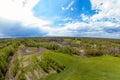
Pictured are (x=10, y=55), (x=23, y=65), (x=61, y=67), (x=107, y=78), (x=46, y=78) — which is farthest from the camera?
(x=10, y=55)

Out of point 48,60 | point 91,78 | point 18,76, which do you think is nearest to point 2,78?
point 18,76

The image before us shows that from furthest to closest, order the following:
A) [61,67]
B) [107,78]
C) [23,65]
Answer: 1. [61,67]
2. [23,65]
3. [107,78]

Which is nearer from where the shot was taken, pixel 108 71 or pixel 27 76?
pixel 27 76

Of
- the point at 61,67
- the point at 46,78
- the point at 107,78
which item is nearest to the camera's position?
the point at 107,78

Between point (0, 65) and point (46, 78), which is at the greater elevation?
point (0, 65)

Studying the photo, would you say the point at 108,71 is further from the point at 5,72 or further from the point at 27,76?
the point at 5,72

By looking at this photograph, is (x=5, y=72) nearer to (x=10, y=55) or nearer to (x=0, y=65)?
(x=0, y=65)

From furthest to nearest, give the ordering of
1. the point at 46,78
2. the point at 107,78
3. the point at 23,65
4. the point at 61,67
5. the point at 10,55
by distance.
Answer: the point at 10,55 < the point at 61,67 < the point at 23,65 < the point at 46,78 < the point at 107,78

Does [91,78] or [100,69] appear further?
[100,69]

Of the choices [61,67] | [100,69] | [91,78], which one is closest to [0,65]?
[61,67]
